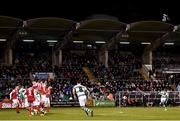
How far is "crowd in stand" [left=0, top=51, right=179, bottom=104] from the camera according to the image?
53.7 m

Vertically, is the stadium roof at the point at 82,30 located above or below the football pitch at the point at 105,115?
above

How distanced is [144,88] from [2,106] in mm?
16235

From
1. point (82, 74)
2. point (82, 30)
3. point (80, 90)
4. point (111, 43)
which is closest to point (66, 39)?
point (82, 30)

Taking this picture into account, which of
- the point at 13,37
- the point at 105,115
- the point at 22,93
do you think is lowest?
the point at 105,115

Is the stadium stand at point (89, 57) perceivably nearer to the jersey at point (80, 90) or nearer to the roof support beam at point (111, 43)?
the roof support beam at point (111, 43)

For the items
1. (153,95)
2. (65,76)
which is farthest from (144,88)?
(65,76)

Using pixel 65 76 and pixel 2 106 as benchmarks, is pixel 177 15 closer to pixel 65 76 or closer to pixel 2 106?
pixel 65 76

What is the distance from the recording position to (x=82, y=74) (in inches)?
2450

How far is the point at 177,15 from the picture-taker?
63.7 metres

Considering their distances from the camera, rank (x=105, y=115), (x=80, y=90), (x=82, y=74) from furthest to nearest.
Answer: (x=82, y=74) → (x=105, y=115) → (x=80, y=90)

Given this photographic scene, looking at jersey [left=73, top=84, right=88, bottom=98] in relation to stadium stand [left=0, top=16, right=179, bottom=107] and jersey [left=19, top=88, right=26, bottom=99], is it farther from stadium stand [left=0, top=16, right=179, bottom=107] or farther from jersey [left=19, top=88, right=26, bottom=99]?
stadium stand [left=0, top=16, right=179, bottom=107]

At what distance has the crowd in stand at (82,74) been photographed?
53.7 meters

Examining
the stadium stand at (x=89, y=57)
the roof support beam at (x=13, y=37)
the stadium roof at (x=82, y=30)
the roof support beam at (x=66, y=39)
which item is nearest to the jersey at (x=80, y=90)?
the stadium stand at (x=89, y=57)

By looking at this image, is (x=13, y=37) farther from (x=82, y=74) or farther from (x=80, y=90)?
(x=80, y=90)
